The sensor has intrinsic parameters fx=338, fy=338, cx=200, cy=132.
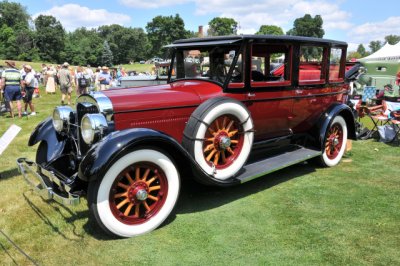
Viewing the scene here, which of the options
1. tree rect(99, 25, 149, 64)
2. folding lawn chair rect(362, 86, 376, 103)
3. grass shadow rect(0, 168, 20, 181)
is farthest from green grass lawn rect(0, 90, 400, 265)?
tree rect(99, 25, 149, 64)

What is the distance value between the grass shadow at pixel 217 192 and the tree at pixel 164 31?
88506mm

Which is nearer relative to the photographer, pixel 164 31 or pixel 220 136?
pixel 220 136

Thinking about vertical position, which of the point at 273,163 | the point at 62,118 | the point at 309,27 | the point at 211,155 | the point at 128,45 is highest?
the point at 309,27

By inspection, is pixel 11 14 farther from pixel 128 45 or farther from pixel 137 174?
pixel 137 174

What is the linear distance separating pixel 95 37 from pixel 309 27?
58528 mm

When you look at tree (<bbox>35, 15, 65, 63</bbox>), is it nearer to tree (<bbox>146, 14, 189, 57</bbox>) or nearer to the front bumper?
tree (<bbox>146, 14, 189, 57</bbox>)

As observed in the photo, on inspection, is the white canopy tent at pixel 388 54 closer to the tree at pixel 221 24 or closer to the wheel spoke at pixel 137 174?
the wheel spoke at pixel 137 174

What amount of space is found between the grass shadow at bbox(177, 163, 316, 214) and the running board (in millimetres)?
333

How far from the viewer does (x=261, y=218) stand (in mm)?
3506

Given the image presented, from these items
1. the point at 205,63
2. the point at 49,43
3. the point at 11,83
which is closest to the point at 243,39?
the point at 205,63

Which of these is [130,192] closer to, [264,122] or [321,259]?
[321,259]

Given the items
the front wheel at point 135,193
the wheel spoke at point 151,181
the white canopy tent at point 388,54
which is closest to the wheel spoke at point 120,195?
the front wheel at point 135,193

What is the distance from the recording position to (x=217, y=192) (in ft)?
13.8

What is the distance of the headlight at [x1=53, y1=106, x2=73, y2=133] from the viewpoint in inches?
149
